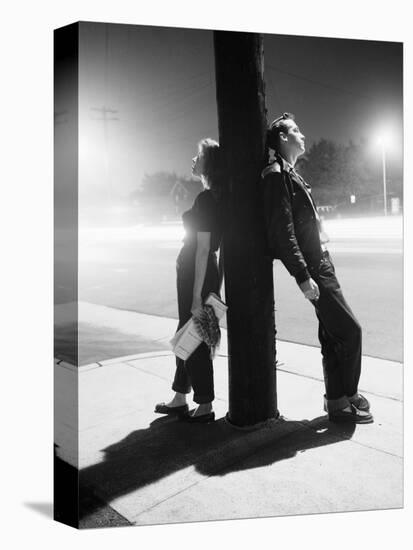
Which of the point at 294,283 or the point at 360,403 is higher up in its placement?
the point at 294,283

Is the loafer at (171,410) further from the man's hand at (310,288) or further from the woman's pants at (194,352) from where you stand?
the man's hand at (310,288)

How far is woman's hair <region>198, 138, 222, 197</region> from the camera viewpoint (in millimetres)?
3570

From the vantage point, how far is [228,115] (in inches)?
138

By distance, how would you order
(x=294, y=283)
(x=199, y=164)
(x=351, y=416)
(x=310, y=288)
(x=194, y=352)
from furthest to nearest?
(x=294, y=283) < (x=351, y=416) < (x=194, y=352) < (x=199, y=164) < (x=310, y=288)

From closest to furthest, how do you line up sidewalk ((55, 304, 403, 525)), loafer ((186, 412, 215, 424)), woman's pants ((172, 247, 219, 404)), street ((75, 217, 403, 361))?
sidewalk ((55, 304, 403, 525)) → woman's pants ((172, 247, 219, 404)) → loafer ((186, 412, 215, 424)) → street ((75, 217, 403, 361))

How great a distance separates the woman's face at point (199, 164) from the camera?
3.59m

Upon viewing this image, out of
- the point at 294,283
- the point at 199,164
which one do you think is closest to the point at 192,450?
the point at 199,164

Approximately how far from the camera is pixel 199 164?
11.8 ft

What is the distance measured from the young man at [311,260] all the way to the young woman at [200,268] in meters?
0.29

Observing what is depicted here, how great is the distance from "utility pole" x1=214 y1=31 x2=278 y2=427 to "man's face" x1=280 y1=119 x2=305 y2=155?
0.14 m

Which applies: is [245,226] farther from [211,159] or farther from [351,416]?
[351,416]

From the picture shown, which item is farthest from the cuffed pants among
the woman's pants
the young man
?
the woman's pants

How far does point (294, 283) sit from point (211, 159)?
6269 mm

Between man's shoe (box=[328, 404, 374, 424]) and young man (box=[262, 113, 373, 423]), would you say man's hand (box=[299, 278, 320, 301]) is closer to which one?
young man (box=[262, 113, 373, 423])
